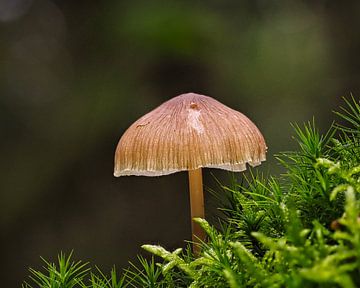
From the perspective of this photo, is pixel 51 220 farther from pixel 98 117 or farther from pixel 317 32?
pixel 317 32

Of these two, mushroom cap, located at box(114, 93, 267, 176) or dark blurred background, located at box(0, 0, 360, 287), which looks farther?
dark blurred background, located at box(0, 0, 360, 287)

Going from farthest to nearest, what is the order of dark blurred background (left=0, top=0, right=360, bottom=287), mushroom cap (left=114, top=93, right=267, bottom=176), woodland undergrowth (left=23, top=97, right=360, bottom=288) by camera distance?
dark blurred background (left=0, top=0, right=360, bottom=287) < mushroom cap (left=114, top=93, right=267, bottom=176) < woodland undergrowth (left=23, top=97, right=360, bottom=288)

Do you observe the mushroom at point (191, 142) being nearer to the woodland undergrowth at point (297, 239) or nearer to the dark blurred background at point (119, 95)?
the woodland undergrowth at point (297, 239)

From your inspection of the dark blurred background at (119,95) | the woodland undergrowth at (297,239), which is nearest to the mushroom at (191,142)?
the woodland undergrowth at (297,239)

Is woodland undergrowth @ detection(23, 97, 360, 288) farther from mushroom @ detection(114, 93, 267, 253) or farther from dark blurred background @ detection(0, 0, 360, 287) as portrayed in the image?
dark blurred background @ detection(0, 0, 360, 287)

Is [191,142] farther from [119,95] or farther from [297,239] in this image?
[119,95]

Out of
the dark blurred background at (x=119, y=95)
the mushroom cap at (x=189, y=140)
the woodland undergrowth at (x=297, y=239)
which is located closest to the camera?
the woodland undergrowth at (x=297, y=239)

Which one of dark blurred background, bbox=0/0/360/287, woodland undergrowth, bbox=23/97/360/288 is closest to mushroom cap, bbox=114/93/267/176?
woodland undergrowth, bbox=23/97/360/288
